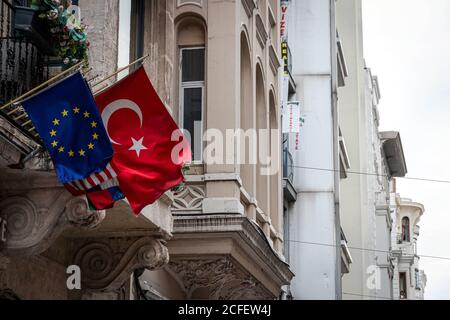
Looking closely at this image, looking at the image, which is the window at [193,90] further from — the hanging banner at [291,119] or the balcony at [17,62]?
the hanging banner at [291,119]

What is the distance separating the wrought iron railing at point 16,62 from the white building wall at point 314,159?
2267 centimetres

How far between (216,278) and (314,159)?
59.1 feet

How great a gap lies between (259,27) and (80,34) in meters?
9.92

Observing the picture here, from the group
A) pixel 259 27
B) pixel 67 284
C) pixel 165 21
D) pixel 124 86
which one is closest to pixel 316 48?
pixel 259 27

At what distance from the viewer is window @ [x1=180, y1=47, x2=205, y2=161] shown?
64.6ft

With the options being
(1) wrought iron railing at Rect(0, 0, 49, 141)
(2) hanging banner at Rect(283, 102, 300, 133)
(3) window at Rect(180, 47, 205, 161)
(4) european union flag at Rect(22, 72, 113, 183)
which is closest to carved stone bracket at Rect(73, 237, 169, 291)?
(1) wrought iron railing at Rect(0, 0, 49, 141)

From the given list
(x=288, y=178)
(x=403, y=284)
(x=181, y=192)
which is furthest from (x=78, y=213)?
(x=403, y=284)

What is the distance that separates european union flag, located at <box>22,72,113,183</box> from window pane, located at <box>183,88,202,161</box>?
8626 millimetres

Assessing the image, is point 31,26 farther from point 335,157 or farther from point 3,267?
point 335,157

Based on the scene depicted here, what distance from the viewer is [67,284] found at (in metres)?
14.9

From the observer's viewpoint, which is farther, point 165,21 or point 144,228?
point 165,21

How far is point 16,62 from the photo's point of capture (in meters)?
12.7
